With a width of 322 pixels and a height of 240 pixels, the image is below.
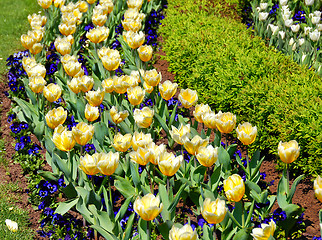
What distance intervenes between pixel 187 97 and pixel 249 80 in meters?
0.98

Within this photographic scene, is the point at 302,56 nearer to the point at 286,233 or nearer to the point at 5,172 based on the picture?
the point at 286,233

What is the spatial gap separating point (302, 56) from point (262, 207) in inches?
102

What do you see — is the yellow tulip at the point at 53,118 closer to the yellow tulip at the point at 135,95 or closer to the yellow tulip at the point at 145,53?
the yellow tulip at the point at 135,95

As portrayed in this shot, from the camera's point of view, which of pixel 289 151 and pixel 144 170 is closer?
pixel 289 151

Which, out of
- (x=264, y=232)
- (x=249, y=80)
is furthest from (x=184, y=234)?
(x=249, y=80)

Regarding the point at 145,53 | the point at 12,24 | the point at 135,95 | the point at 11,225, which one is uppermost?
the point at 145,53

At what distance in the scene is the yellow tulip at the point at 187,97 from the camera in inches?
132

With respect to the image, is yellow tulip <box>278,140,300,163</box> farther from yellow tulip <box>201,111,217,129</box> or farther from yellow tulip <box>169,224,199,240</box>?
yellow tulip <box>169,224,199,240</box>

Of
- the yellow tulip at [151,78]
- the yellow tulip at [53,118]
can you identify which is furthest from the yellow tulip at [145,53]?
the yellow tulip at [53,118]

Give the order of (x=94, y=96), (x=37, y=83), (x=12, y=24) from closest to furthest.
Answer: (x=94, y=96)
(x=37, y=83)
(x=12, y=24)

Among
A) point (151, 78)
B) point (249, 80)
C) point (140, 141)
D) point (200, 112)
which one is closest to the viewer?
point (140, 141)

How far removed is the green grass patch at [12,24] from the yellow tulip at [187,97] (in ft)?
11.5

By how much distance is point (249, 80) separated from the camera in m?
4.08

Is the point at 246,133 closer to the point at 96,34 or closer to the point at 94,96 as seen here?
the point at 94,96
